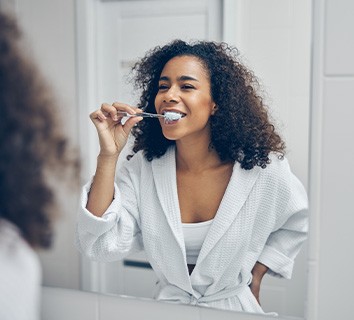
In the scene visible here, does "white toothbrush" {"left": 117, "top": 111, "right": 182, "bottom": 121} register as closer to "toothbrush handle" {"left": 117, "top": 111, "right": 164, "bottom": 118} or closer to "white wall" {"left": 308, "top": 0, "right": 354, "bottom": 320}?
"toothbrush handle" {"left": 117, "top": 111, "right": 164, "bottom": 118}

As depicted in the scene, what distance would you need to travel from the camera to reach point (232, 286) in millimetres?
801

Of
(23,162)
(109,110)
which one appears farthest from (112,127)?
(23,162)

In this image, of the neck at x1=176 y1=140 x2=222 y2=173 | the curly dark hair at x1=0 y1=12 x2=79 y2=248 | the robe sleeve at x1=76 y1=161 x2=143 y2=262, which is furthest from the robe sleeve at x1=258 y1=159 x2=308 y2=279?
the curly dark hair at x1=0 y1=12 x2=79 y2=248

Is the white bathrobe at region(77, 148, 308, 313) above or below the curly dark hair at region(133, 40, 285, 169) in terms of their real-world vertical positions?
below

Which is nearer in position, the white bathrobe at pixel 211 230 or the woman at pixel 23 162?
the woman at pixel 23 162

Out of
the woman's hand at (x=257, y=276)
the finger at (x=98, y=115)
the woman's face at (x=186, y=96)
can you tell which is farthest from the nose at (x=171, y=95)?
the woman's hand at (x=257, y=276)

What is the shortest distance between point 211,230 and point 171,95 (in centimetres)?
22

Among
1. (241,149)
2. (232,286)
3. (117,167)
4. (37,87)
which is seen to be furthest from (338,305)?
(37,87)

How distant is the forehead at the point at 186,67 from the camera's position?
30.9 inches

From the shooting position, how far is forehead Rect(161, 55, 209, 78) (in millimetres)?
786

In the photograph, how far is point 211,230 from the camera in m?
0.80

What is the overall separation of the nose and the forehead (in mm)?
27

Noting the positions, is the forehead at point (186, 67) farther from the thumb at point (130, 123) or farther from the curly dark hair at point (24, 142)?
the curly dark hair at point (24, 142)

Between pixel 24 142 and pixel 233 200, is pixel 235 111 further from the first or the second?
pixel 24 142
